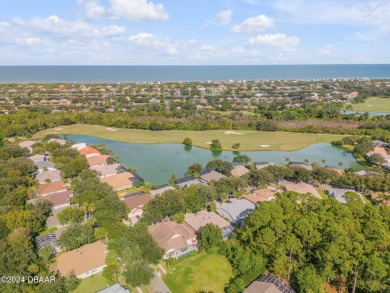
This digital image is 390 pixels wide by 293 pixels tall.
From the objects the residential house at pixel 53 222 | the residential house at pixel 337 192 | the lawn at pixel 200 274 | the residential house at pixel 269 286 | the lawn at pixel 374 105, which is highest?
the lawn at pixel 374 105

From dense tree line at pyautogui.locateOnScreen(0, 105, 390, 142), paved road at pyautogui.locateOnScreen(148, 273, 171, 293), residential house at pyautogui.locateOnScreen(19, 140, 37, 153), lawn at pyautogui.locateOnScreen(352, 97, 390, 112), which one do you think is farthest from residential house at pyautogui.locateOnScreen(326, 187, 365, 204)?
lawn at pyautogui.locateOnScreen(352, 97, 390, 112)

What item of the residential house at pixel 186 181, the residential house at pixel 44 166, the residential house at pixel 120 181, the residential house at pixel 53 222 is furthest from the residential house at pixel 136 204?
the residential house at pixel 44 166

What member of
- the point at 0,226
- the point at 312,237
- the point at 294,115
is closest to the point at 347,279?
the point at 312,237

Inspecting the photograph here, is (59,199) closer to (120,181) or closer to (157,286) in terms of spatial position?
(120,181)

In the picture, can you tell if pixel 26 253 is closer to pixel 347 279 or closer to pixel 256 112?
pixel 347 279

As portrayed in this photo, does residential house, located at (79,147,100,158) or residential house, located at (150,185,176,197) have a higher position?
residential house, located at (79,147,100,158)

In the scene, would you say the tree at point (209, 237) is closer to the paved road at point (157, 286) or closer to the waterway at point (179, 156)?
the paved road at point (157, 286)

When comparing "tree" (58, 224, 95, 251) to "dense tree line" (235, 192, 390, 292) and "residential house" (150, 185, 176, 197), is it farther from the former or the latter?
"dense tree line" (235, 192, 390, 292)

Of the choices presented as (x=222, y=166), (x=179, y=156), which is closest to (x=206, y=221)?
(x=222, y=166)
